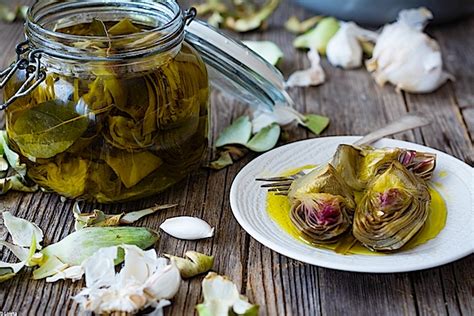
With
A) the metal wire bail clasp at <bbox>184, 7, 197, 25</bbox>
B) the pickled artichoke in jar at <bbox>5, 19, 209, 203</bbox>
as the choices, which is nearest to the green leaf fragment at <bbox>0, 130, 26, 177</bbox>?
the pickled artichoke in jar at <bbox>5, 19, 209, 203</bbox>

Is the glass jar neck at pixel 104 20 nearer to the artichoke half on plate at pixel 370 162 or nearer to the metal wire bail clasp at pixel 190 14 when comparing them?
the metal wire bail clasp at pixel 190 14

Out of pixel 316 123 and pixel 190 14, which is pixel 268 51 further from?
pixel 190 14

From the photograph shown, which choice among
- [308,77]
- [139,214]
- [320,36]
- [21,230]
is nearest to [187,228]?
[139,214]

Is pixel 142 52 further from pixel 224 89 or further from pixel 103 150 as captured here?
pixel 224 89

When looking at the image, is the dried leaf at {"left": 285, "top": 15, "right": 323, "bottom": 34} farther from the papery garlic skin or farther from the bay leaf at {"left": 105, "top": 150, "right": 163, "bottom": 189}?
the papery garlic skin

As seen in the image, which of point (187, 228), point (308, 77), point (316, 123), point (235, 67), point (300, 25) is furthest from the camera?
point (300, 25)

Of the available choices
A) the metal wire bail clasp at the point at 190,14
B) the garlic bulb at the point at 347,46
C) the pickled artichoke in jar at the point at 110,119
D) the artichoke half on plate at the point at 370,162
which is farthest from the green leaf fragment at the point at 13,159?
the garlic bulb at the point at 347,46
